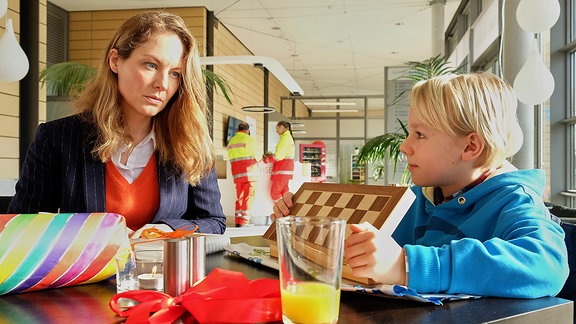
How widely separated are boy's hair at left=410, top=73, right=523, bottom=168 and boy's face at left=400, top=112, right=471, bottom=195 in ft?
0.05

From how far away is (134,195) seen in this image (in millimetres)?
1442

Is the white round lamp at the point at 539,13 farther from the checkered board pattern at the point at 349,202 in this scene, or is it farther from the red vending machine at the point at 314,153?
the red vending machine at the point at 314,153

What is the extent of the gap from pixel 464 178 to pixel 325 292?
0.63m

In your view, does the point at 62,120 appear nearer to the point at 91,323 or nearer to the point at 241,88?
the point at 91,323

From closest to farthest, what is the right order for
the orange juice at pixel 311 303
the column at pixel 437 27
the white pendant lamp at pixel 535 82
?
the orange juice at pixel 311 303 < the white pendant lamp at pixel 535 82 < the column at pixel 437 27

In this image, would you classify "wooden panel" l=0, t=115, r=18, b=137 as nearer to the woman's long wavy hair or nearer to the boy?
the woman's long wavy hair

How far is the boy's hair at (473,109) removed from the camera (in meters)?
1.06

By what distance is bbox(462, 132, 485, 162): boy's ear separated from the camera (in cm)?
106

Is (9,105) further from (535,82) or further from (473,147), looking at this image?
(473,147)

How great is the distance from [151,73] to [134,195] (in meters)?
0.35

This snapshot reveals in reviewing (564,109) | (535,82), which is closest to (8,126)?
(535,82)

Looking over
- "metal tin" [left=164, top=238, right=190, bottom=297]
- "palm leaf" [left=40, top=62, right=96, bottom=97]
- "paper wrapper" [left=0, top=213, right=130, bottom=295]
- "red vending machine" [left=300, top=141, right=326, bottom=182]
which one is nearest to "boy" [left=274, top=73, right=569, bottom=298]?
"metal tin" [left=164, top=238, right=190, bottom=297]

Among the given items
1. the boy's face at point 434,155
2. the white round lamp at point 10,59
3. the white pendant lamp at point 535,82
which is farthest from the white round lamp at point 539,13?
the white round lamp at point 10,59

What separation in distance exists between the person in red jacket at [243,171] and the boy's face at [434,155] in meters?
6.73
